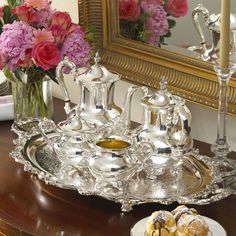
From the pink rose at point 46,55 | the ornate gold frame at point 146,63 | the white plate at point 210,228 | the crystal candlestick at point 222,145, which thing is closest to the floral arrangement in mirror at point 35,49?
the pink rose at point 46,55

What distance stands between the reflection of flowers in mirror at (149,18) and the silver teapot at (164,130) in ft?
0.84

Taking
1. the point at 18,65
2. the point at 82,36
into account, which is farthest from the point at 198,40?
the point at 18,65

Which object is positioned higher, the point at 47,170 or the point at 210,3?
the point at 210,3

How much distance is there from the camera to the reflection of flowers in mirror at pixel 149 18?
145 cm

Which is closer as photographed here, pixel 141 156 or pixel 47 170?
pixel 141 156

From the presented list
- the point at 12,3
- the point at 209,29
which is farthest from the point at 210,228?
the point at 12,3

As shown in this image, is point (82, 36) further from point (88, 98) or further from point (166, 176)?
point (166, 176)

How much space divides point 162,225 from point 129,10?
64cm

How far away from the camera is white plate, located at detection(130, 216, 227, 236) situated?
105cm

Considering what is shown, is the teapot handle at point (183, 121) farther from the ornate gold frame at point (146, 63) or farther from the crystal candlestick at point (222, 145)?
the ornate gold frame at point (146, 63)

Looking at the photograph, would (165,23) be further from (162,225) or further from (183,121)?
(162,225)

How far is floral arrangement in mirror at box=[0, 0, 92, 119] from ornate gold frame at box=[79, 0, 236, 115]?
0.10 metres

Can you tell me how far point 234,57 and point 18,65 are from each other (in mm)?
408

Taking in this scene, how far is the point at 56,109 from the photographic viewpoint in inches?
65.1
